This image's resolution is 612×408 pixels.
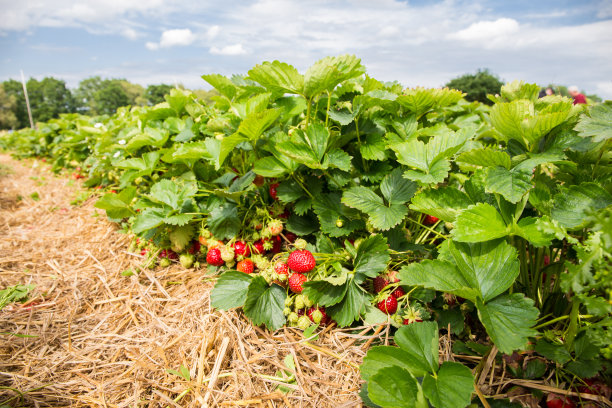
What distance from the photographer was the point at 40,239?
2.66 m

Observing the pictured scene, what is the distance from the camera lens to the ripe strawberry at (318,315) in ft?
4.40

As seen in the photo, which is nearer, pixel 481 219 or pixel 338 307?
pixel 481 219

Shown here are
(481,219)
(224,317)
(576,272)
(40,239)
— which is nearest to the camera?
(576,272)

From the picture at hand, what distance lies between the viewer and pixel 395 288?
1301 millimetres

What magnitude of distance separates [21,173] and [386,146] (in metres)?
5.71

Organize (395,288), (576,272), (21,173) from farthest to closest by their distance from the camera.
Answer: (21,173), (395,288), (576,272)

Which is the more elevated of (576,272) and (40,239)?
(576,272)

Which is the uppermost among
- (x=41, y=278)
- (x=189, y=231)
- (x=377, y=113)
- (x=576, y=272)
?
(x=377, y=113)

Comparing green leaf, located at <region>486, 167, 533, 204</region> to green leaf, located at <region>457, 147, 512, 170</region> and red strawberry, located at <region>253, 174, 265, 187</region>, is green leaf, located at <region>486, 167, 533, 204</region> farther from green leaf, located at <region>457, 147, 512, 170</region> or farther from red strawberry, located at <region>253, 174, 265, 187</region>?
red strawberry, located at <region>253, 174, 265, 187</region>

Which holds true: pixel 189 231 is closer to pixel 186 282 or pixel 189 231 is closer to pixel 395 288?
pixel 186 282

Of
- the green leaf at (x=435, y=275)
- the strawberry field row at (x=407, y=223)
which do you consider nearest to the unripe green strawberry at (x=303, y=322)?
the strawberry field row at (x=407, y=223)

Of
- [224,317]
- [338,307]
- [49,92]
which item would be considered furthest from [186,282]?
[49,92]

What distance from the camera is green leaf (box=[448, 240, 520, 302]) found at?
0.92 metres

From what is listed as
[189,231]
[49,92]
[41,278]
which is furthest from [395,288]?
[49,92]
